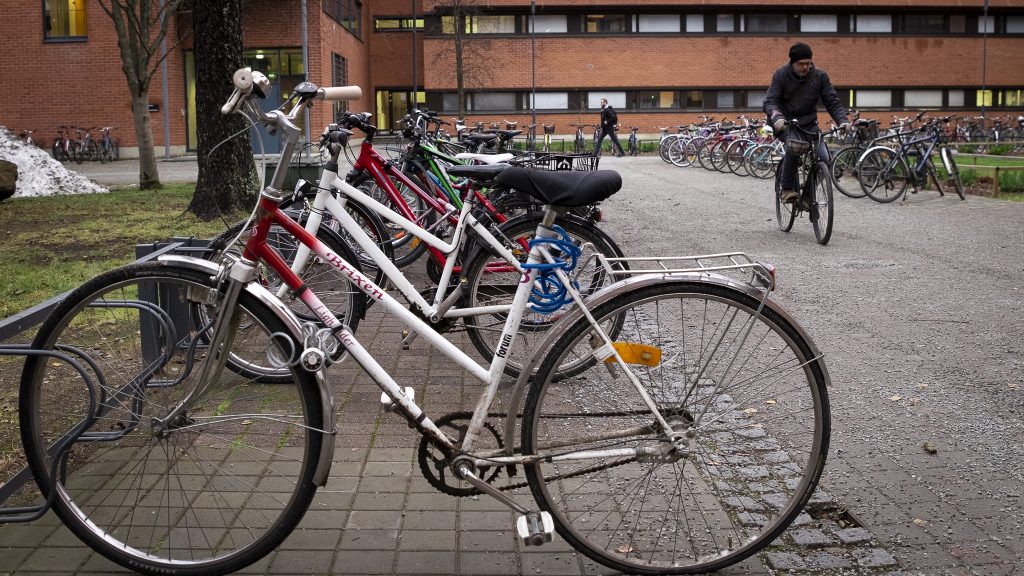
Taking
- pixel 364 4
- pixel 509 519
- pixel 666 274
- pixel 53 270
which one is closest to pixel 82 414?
pixel 509 519

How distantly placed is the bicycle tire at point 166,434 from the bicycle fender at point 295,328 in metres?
0.02

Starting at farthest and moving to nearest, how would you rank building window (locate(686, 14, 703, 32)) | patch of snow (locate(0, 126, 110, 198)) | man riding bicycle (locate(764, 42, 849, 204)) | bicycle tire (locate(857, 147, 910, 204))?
1. building window (locate(686, 14, 703, 32))
2. patch of snow (locate(0, 126, 110, 198))
3. bicycle tire (locate(857, 147, 910, 204))
4. man riding bicycle (locate(764, 42, 849, 204))

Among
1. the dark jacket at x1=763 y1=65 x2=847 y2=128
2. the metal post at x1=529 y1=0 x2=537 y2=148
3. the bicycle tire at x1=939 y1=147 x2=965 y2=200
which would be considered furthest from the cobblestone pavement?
the metal post at x1=529 y1=0 x2=537 y2=148

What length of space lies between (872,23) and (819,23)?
8.24ft

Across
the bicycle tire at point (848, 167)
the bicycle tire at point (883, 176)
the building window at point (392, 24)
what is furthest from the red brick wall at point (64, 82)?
the bicycle tire at point (883, 176)

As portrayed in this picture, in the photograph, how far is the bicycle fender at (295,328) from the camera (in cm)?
308

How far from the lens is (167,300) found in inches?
130

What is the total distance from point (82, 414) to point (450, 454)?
3.79ft

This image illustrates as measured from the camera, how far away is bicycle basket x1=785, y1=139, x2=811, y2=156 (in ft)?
36.1

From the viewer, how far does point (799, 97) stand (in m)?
11.6

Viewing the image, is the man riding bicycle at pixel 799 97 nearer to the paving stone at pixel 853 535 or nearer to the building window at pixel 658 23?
the paving stone at pixel 853 535

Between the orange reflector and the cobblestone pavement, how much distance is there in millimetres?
678

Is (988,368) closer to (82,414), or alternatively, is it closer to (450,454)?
(450,454)

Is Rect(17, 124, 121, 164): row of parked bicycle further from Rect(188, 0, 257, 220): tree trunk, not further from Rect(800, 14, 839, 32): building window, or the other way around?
Rect(800, 14, 839, 32): building window
